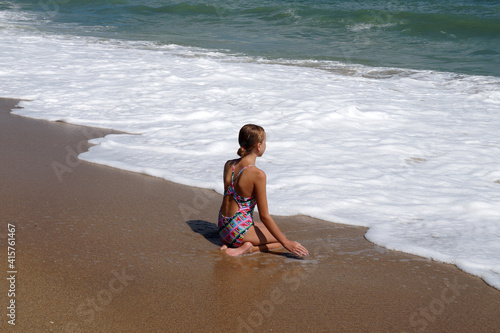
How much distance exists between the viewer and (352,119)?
7133 mm

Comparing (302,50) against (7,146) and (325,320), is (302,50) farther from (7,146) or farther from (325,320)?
(325,320)

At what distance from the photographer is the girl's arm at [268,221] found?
A: 323cm

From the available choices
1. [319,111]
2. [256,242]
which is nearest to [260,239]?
[256,242]

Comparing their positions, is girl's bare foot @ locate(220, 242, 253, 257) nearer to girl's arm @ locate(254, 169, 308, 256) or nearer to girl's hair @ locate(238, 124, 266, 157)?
girl's arm @ locate(254, 169, 308, 256)

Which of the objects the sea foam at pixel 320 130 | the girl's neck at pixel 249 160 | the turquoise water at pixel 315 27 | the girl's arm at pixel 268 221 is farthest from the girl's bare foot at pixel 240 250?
the turquoise water at pixel 315 27

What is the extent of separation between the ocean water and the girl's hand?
67cm

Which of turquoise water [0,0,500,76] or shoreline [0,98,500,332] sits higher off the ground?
turquoise water [0,0,500,76]

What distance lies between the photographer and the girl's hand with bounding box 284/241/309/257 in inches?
127

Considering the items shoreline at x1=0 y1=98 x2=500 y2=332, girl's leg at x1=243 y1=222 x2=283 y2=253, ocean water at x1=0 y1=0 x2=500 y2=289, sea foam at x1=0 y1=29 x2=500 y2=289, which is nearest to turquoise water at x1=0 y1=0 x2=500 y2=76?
ocean water at x1=0 y1=0 x2=500 y2=289

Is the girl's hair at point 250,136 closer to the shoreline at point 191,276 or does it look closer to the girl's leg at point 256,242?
the girl's leg at point 256,242

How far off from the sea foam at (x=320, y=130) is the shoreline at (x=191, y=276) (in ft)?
1.08

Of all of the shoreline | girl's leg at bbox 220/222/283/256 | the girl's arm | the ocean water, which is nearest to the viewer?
the shoreline

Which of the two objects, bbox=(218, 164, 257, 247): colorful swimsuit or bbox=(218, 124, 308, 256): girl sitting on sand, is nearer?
bbox=(218, 124, 308, 256): girl sitting on sand

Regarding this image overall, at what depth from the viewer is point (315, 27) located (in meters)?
19.0
